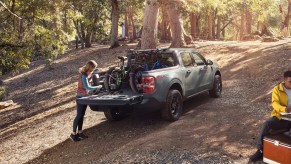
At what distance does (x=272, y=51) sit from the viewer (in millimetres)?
18016

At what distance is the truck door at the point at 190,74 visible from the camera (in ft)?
30.0

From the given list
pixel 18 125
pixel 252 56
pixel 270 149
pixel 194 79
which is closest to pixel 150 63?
pixel 194 79

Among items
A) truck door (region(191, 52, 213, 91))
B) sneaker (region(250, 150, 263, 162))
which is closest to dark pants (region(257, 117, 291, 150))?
sneaker (region(250, 150, 263, 162))

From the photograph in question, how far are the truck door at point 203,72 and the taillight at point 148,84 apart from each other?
2.51 meters

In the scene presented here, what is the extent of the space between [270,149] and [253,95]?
19.2 ft

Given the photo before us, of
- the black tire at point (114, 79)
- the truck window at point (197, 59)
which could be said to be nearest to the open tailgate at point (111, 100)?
the black tire at point (114, 79)

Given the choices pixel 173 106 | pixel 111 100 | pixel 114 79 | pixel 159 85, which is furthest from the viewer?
pixel 173 106

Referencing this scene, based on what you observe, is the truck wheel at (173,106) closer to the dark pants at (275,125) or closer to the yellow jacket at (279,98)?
the dark pants at (275,125)

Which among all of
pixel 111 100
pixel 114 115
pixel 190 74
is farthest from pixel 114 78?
pixel 190 74

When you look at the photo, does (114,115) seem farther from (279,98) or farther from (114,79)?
(279,98)

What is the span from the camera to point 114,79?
A: 8.45m

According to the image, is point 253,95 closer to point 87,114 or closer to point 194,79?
point 194,79

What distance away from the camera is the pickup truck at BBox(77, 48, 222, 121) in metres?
7.77

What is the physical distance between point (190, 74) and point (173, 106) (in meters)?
1.25
